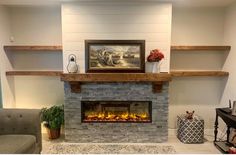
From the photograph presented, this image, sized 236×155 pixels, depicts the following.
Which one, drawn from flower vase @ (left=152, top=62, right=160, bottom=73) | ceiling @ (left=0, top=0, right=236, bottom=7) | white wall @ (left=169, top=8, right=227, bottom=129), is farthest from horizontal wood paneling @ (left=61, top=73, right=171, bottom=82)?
ceiling @ (left=0, top=0, right=236, bottom=7)

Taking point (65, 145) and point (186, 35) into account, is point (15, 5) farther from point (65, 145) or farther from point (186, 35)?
point (186, 35)

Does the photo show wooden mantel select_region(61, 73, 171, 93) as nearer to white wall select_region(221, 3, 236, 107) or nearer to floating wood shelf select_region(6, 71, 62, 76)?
floating wood shelf select_region(6, 71, 62, 76)

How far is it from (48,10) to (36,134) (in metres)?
2.41

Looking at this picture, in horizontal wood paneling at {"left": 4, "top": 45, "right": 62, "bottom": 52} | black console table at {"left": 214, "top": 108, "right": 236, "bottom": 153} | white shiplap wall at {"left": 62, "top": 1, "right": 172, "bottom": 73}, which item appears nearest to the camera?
black console table at {"left": 214, "top": 108, "right": 236, "bottom": 153}

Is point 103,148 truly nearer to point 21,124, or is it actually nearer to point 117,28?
point 21,124

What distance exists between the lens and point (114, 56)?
3.83 metres

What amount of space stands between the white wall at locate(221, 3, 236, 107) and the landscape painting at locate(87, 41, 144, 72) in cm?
164

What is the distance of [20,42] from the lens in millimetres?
4234

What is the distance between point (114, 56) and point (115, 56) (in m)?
0.02

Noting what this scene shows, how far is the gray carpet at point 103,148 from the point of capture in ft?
11.4

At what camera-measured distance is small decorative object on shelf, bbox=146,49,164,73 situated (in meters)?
3.67

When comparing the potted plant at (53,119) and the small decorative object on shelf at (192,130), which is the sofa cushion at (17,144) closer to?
the potted plant at (53,119)

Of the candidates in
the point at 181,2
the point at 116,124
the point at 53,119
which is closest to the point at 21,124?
the point at 53,119

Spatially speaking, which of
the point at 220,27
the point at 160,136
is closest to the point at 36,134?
the point at 160,136
